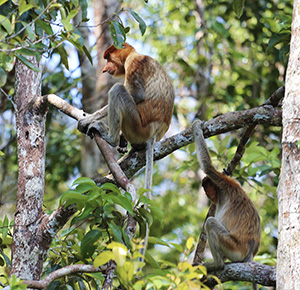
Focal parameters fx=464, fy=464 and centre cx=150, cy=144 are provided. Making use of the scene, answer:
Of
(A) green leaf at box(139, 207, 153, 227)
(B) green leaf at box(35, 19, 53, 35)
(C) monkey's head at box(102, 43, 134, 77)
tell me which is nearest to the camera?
(A) green leaf at box(139, 207, 153, 227)

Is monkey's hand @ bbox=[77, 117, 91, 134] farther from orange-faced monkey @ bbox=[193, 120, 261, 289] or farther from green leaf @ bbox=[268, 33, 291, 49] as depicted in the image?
green leaf @ bbox=[268, 33, 291, 49]

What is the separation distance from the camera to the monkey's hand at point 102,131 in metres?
3.93

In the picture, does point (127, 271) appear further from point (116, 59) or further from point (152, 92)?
point (116, 59)

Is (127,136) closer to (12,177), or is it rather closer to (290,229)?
(290,229)

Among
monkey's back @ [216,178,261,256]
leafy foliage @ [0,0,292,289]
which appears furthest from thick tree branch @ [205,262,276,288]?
monkey's back @ [216,178,261,256]

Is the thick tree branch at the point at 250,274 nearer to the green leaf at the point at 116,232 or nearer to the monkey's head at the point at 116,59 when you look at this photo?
the green leaf at the point at 116,232

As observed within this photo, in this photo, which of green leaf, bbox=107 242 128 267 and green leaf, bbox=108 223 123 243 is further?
green leaf, bbox=108 223 123 243

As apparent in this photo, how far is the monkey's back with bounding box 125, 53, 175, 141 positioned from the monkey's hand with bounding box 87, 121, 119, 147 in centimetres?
44

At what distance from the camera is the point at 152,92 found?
178 inches

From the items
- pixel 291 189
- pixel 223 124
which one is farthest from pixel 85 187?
pixel 223 124

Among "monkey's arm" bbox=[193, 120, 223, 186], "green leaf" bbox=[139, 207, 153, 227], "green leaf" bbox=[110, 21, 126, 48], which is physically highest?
"green leaf" bbox=[110, 21, 126, 48]

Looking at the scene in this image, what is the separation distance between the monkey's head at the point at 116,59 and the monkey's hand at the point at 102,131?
3.30 ft

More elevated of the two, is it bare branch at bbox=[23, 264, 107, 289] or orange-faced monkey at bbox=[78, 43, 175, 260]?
orange-faced monkey at bbox=[78, 43, 175, 260]

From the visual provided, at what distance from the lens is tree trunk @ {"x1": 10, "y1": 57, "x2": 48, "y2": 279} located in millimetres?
3135
